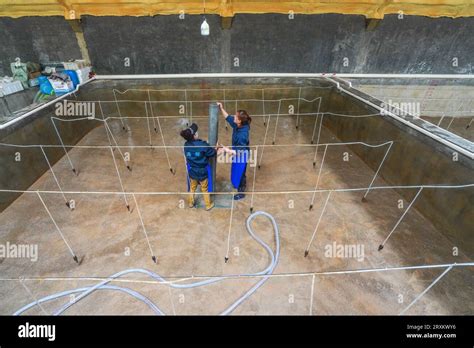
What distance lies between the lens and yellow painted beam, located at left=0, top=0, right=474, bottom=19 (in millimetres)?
5253

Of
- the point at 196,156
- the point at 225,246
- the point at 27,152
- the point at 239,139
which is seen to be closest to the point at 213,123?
the point at 239,139

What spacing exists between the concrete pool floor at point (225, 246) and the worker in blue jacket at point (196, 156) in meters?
0.53

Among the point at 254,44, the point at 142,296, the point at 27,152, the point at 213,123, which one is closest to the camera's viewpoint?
the point at 142,296

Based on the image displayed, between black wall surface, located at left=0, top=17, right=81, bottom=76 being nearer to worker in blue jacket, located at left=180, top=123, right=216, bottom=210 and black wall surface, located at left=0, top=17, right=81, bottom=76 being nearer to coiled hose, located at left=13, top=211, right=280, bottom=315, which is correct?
worker in blue jacket, located at left=180, top=123, right=216, bottom=210

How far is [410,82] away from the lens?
6273 millimetres

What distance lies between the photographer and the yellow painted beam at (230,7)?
5.25 m

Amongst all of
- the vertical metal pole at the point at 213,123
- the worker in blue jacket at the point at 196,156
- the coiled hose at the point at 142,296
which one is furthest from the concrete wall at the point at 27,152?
the vertical metal pole at the point at 213,123

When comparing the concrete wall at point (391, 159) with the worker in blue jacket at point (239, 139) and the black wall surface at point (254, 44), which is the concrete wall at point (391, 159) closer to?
the black wall surface at point (254, 44)

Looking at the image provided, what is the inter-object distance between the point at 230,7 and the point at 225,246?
5.21 metres

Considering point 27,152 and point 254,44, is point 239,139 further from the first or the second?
point 254,44

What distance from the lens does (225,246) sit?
9.48ft
